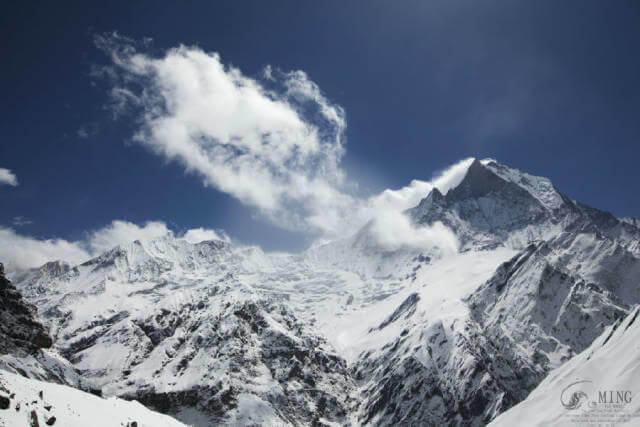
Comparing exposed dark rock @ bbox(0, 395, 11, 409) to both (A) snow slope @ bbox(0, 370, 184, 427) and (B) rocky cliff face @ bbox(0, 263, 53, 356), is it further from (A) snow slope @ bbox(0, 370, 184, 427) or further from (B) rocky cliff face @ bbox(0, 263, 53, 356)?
(B) rocky cliff face @ bbox(0, 263, 53, 356)

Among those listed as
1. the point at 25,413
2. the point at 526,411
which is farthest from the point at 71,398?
the point at 526,411

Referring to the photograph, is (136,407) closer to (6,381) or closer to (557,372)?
(6,381)

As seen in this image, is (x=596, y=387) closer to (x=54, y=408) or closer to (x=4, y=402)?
(x=54, y=408)

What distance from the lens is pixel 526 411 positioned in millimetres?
119500

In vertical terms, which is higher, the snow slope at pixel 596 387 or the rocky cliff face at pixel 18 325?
the rocky cliff face at pixel 18 325

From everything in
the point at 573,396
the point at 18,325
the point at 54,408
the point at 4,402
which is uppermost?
the point at 18,325

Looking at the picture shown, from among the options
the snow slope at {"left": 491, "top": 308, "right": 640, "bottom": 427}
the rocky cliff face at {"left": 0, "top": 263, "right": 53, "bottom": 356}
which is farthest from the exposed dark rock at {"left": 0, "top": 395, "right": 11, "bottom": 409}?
the rocky cliff face at {"left": 0, "top": 263, "right": 53, "bottom": 356}

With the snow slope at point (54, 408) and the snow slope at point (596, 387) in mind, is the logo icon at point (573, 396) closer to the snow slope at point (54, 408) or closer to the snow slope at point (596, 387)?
the snow slope at point (596, 387)

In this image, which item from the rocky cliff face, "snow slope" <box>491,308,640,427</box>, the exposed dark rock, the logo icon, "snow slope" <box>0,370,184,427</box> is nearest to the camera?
the exposed dark rock

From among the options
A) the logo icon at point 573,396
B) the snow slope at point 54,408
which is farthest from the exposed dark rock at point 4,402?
the logo icon at point 573,396

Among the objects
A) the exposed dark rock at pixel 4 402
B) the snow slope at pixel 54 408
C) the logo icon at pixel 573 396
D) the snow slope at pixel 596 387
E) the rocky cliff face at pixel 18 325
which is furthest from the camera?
the rocky cliff face at pixel 18 325

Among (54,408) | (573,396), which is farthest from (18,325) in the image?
(573,396)

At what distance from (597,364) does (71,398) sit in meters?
108

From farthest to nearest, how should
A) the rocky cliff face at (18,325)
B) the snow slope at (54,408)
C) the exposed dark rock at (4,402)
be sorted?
1. the rocky cliff face at (18,325)
2. the snow slope at (54,408)
3. the exposed dark rock at (4,402)
